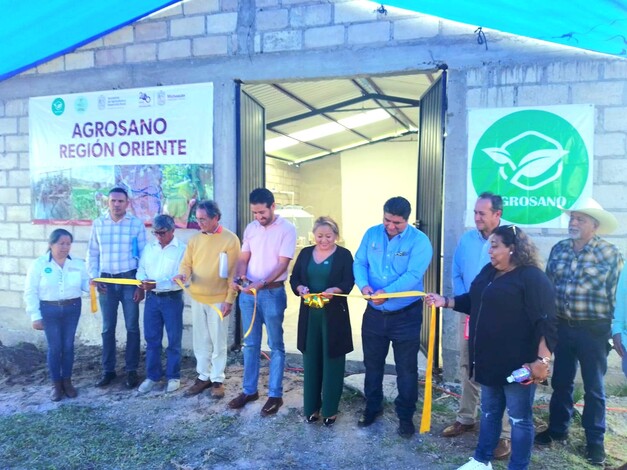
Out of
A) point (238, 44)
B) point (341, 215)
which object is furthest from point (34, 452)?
point (341, 215)

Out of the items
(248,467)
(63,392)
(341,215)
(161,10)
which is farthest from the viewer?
(341,215)

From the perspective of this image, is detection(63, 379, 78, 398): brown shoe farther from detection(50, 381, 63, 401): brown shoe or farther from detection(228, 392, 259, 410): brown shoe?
detection(228, 392, 259, 410): brown shoe

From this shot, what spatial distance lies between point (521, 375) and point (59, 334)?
150 inches

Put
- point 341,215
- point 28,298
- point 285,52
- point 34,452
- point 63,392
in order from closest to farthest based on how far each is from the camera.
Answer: point 34,452 → point 28,298 → point 63,392 → point 285,52 → point 341,215

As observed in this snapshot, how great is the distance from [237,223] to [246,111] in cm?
128

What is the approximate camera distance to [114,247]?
181 inches

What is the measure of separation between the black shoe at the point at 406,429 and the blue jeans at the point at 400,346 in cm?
3

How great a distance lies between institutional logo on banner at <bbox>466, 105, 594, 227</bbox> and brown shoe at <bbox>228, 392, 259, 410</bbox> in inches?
100

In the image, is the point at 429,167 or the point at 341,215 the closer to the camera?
the point at 429,167

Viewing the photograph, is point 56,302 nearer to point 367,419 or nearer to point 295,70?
point 367,419

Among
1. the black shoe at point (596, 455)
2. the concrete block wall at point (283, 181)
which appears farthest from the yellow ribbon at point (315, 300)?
the concrete block wall at point (283, 181)

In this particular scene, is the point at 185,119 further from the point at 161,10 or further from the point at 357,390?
the point at 357,390

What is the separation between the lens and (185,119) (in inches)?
209

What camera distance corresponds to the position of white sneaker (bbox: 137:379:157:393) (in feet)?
14.7
